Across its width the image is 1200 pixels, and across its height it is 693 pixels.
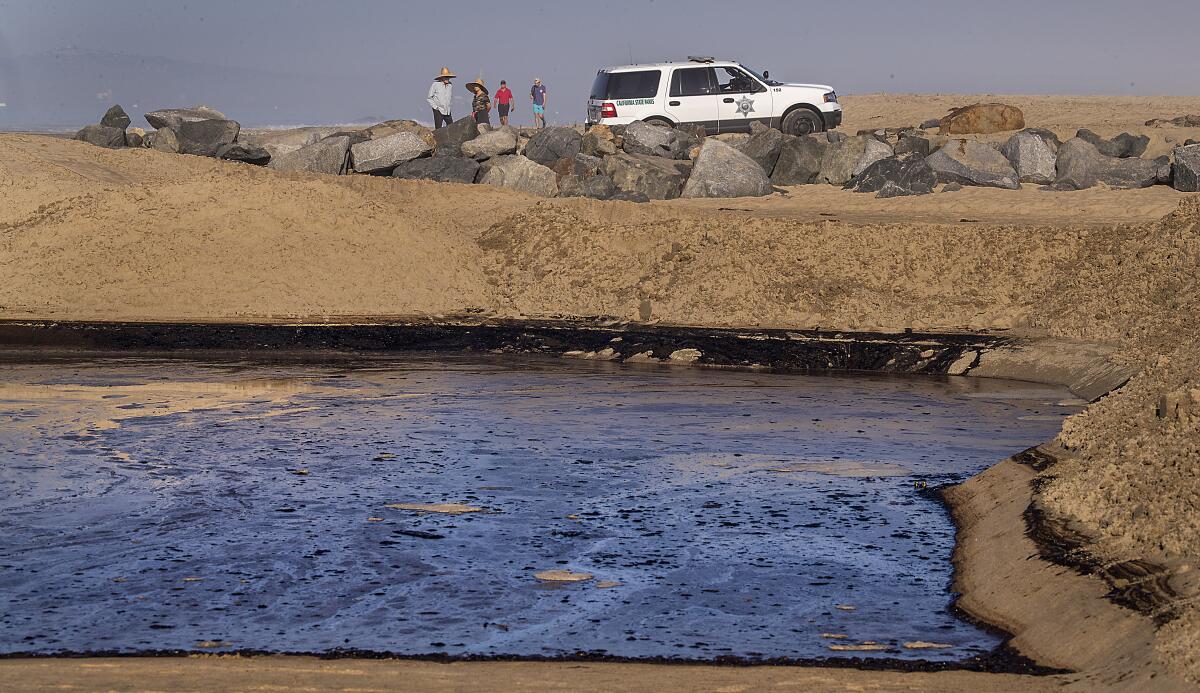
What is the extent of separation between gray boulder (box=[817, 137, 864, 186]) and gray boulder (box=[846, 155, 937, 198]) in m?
0.65

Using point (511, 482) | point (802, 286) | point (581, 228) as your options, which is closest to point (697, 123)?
point (581, 228)

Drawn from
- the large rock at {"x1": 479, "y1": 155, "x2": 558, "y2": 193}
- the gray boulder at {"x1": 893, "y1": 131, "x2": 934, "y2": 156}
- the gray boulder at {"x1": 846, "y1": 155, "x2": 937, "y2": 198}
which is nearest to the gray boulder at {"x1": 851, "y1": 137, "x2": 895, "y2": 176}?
the gray boulder at {"x1": 893, "y1": 131, "x2": 934, "y2": 156}

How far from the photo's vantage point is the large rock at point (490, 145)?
22.1 metres

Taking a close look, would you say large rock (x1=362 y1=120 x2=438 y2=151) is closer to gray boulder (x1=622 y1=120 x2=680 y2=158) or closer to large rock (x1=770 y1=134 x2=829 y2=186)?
gray boulder (x1=622 y1=120 x2=680 y2=158)

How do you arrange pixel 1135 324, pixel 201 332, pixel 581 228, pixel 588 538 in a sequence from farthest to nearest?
pixel 581 228 → pixel 201 332 → pixel 1135 324 → pixel 588 538

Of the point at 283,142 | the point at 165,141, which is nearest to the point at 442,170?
the point at 165,141

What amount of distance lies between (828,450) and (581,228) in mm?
7860

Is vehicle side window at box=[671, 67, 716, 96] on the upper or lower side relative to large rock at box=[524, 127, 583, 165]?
upper

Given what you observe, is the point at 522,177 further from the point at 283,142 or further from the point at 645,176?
the point at 283,142

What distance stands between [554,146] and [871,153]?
496 centimetres

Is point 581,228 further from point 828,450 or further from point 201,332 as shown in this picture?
point 828,450

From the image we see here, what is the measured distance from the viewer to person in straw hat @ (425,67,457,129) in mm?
25562

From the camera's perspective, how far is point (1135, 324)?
473 inches

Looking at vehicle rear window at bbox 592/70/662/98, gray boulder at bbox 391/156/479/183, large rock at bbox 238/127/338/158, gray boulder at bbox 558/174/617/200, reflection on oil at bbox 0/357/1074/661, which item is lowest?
reflection on oil at bbox 0/357/1074/661
